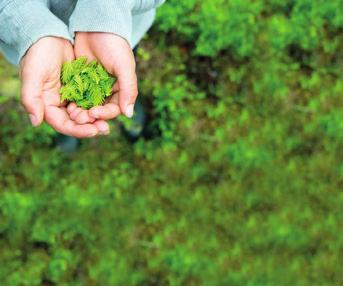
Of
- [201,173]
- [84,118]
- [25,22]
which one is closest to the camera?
[25,22]

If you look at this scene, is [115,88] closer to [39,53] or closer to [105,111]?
[105,111]

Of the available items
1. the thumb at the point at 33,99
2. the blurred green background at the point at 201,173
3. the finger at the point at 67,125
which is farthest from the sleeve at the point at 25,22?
the blurred green background at the point at 201,173

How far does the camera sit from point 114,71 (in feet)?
5.90

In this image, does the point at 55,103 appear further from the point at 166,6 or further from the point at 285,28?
the point at 285,28

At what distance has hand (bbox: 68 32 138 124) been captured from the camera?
174 centimetres

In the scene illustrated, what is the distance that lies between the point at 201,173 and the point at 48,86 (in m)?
1.68

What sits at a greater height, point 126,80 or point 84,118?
point 126,80

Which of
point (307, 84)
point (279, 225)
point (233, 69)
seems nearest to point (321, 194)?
point (279, 225)

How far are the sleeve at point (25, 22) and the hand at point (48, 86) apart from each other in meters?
0.03

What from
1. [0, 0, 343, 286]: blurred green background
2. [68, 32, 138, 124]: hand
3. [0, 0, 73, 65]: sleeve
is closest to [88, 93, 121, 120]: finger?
[68, 32, 138, 124]: hand

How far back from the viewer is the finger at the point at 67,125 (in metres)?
1.73

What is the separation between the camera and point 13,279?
2.85 meters

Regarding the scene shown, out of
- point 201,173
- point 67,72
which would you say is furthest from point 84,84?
point 201,173

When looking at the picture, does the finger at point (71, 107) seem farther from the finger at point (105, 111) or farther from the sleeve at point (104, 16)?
the sleeve at point (104, 16)
